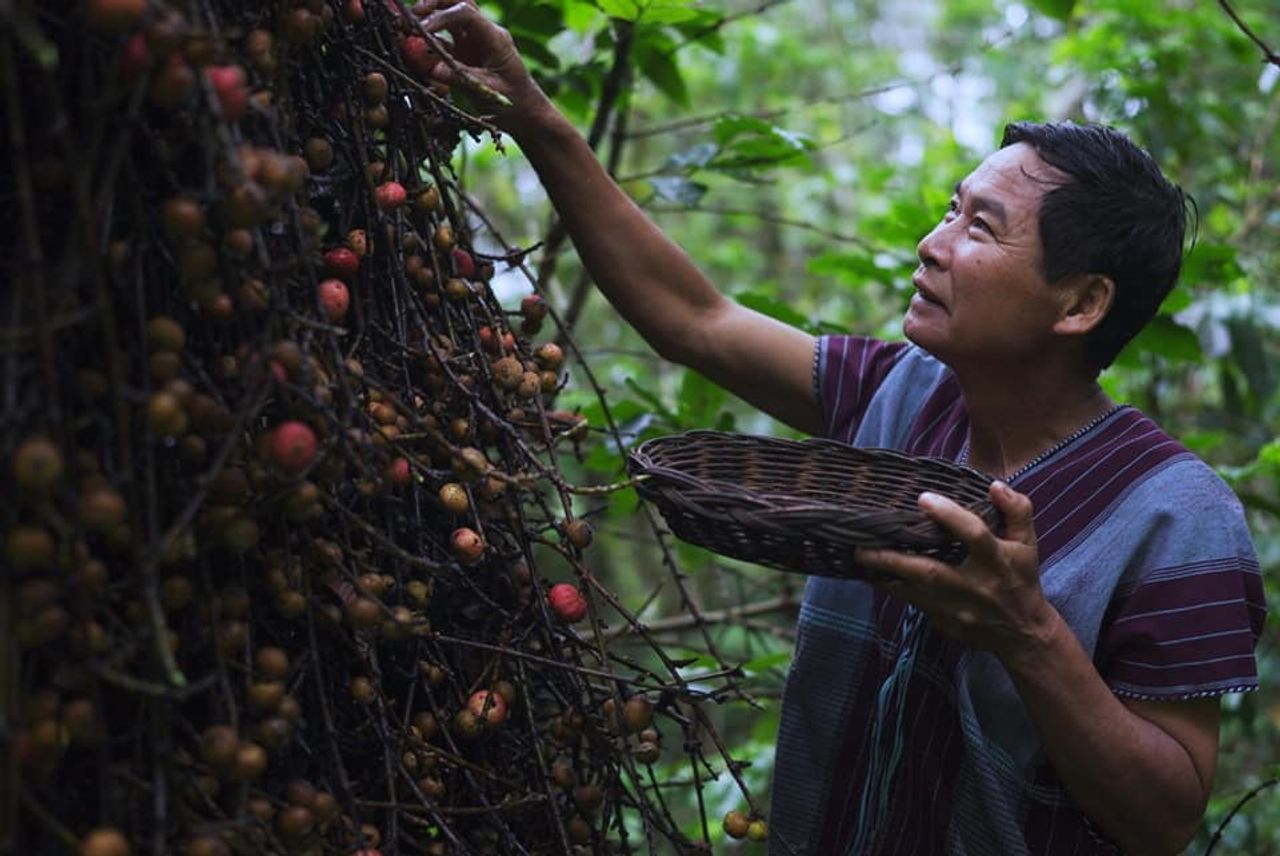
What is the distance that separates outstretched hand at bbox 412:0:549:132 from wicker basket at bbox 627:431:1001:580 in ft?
1.36

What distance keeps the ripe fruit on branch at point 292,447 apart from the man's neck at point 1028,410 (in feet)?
2.93

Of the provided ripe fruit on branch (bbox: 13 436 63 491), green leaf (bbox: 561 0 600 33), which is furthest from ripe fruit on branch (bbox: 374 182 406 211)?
green leaf (bbox: 561 0 600 33)

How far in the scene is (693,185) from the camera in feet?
6.54

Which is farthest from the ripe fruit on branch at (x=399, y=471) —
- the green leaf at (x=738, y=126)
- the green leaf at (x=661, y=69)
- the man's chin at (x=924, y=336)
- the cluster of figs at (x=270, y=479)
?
the green leaf at (x=661, y=69)

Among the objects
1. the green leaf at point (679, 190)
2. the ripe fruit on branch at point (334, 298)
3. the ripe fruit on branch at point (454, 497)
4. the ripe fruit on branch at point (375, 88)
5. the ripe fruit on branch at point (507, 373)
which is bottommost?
the ripe fruit on branch at point (454, 497)

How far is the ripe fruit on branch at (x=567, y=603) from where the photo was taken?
1160mm

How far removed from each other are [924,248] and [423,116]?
1.99 feet

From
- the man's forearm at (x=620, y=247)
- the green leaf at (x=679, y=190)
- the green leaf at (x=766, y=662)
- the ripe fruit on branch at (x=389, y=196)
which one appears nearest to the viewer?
the ripe fruit on branch at (x=389, y=196)

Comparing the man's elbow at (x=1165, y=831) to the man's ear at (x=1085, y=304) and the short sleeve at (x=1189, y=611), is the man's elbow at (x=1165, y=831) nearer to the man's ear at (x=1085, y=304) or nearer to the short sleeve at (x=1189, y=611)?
the short sleeve at (x=1189, y=611)

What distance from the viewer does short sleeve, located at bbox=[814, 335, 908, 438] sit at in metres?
1.72

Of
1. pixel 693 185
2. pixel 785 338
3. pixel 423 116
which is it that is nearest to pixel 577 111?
pixel 693 185

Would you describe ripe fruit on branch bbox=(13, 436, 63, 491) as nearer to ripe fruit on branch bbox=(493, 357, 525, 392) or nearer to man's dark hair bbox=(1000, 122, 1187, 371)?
ripe fruit on branch bbox=(493, 357, 525, 392)

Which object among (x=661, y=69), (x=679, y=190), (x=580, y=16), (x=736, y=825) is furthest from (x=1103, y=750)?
(x=580, y=16)

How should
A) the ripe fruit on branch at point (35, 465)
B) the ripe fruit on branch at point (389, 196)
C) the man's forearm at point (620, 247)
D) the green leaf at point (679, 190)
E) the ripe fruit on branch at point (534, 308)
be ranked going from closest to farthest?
the ripe fruit on branch at point (35, 465) < the ripe fruit on branch at point (389, 196) < the ripe fruit on branch at point (534, 308) < the man's forearm at point (620, 247) < the green leaf at point (679, 190)
